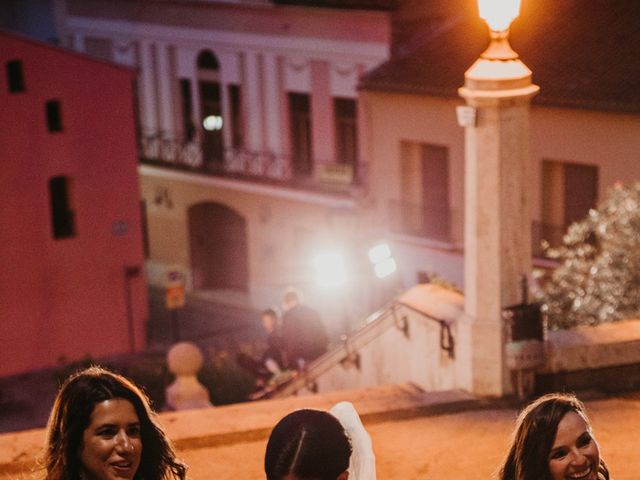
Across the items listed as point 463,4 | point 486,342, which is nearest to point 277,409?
point 486,342

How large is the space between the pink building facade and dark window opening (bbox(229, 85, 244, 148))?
12.8ft

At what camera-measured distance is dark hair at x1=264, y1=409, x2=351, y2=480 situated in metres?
4.60

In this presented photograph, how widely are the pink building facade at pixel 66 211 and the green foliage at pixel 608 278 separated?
15711 mm

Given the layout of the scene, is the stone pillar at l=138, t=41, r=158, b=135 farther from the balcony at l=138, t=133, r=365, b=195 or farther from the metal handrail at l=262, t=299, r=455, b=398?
the metal handrail at l=262, t=299, r=455, b=398

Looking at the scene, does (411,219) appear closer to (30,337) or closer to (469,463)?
(30,337)

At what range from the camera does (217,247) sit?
108 feet

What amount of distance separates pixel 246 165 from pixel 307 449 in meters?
27.0

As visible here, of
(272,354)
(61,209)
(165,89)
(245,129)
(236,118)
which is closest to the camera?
(272,354)

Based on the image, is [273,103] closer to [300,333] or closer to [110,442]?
[300,333]

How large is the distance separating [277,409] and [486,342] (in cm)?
145

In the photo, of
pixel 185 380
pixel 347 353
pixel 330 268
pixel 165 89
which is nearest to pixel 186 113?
pixel 165 89

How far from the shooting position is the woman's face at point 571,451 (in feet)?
18.2

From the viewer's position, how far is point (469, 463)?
26.9ft

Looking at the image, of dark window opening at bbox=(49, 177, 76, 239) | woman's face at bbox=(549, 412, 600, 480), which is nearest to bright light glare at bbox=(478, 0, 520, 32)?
woman's face at bbox=(549, 412, 600, 480)
